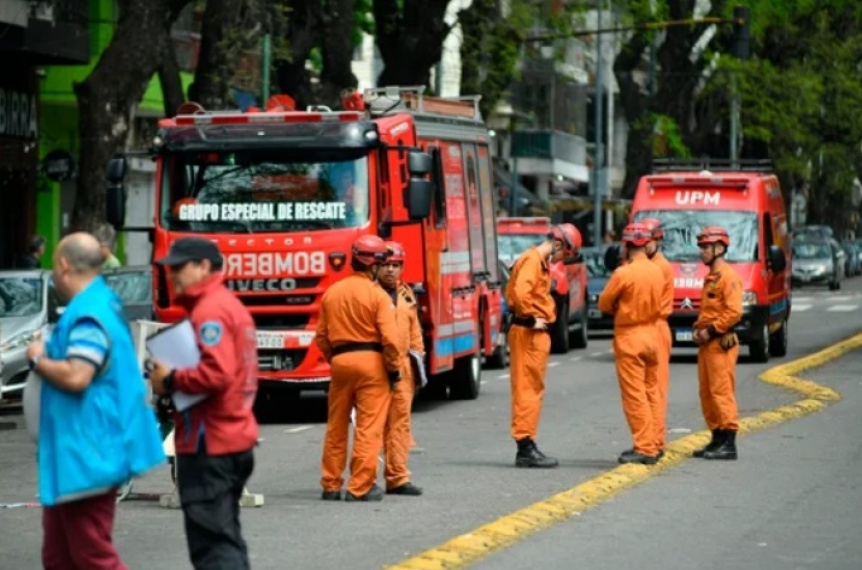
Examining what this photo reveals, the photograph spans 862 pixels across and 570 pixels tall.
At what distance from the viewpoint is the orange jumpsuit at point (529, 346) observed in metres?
16.2

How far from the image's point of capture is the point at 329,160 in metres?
21.2

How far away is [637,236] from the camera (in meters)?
16.5

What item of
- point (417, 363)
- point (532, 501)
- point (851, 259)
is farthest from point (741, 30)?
point (851, 259)

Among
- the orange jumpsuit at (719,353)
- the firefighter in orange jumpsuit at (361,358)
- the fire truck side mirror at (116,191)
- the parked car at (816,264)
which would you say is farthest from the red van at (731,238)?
the parked car at (816,264)

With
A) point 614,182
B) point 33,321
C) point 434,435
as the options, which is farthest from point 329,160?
point 614,182

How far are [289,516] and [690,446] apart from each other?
5.30m

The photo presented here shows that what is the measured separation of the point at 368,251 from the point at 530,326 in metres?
2.43

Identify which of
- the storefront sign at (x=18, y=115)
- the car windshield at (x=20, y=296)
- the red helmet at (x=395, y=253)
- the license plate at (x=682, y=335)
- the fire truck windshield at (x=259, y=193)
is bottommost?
the license plate at (x=682, y=335)

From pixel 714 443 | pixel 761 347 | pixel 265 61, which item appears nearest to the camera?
pixel 714 443

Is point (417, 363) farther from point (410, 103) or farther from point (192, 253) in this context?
point (410, 103)

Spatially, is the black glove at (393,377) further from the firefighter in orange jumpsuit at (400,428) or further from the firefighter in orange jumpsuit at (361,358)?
the firefighter in orange jumpsuit at (400,428)

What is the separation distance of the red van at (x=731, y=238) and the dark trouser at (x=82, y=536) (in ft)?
72.5

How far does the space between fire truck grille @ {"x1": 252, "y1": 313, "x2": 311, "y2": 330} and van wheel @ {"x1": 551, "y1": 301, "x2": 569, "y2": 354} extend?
1182 cm

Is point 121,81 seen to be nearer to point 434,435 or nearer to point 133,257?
point 434,435
